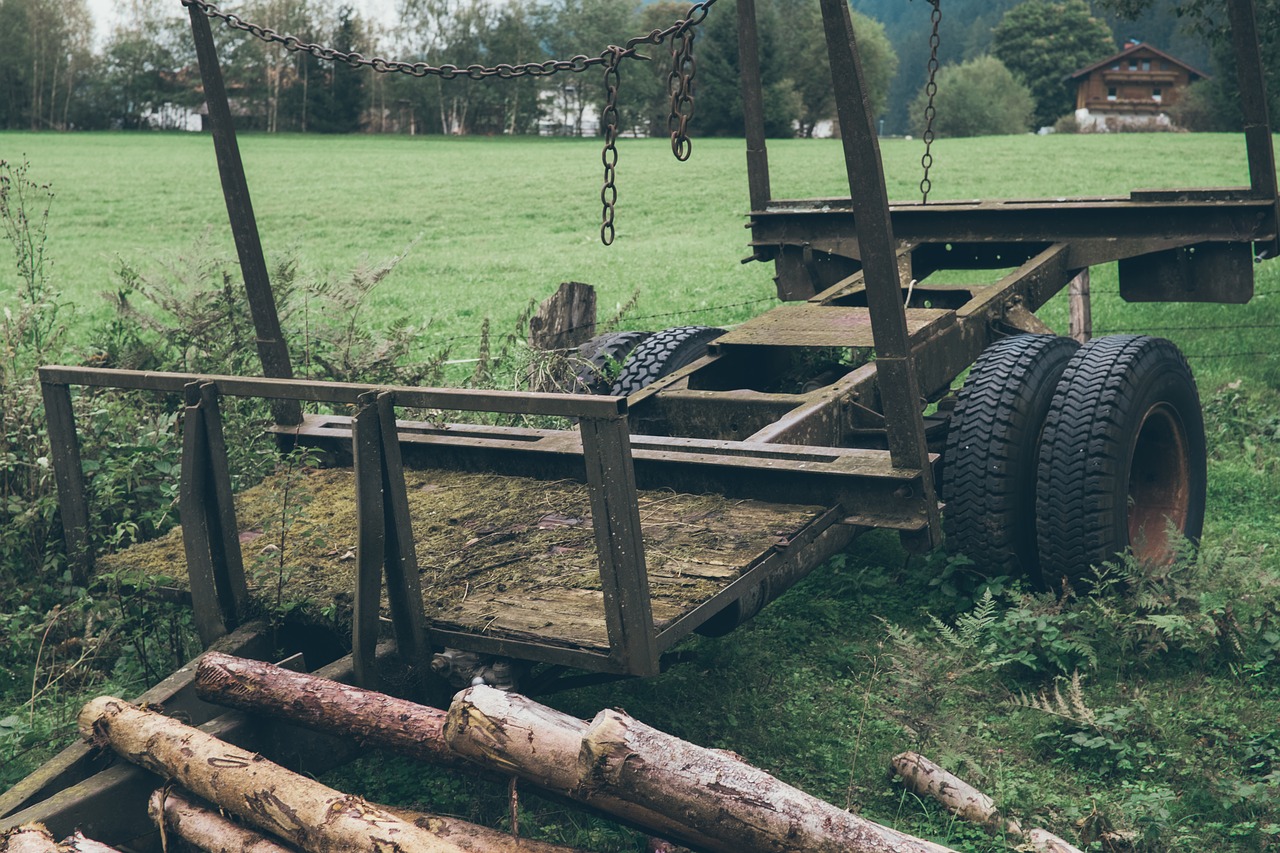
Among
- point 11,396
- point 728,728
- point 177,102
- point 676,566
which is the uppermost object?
point 177,102

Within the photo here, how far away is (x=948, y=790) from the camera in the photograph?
375cm

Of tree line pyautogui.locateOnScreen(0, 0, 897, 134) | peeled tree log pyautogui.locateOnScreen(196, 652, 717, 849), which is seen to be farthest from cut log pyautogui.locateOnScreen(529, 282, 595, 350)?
tree line pyautogui.locateOnScreen(0, 0, 897, 134)

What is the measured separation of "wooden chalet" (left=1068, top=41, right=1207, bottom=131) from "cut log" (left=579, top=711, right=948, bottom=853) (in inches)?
3886

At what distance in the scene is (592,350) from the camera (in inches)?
274

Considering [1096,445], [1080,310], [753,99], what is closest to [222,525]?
[1096,445]

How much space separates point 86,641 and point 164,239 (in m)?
20.3

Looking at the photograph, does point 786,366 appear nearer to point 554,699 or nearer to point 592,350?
point 592,350

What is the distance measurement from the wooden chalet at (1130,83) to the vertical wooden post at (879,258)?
3820 inches

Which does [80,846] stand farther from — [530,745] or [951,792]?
[951,792]

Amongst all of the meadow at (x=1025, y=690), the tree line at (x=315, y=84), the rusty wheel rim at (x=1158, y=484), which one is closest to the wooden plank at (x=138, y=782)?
the meadow at (x=1025, y=690)

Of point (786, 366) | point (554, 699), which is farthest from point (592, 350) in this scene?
point (554, 699)

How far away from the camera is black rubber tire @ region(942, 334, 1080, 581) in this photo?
4.89m

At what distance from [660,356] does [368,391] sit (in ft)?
9.93

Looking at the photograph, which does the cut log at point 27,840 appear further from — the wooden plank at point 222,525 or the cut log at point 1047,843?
the cut log at point 1047,843
